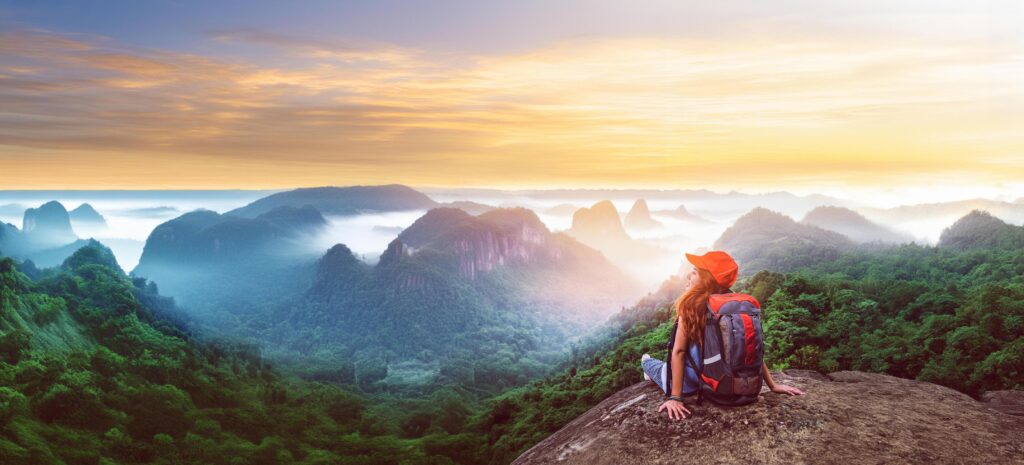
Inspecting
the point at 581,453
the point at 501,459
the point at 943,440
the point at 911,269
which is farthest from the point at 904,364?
the point at 911,269

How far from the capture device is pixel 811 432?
7.46 m

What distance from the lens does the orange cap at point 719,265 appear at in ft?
24.1

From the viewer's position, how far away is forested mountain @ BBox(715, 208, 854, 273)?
246 ft

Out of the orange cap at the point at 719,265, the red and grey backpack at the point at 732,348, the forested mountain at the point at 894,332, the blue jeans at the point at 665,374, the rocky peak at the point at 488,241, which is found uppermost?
the orange cap at the point at 719,265

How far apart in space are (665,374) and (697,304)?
1486 mm

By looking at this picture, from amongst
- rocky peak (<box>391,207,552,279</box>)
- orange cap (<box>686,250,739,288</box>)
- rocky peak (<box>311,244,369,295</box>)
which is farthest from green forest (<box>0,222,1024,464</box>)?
rocky peak (<box>391,207,552,279</box>)

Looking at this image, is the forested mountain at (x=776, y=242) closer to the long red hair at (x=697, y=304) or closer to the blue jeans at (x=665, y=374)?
the blue jeans at (x=665, y=374)

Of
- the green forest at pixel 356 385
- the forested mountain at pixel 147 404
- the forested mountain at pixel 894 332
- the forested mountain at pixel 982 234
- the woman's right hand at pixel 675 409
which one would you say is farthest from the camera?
the forested mountain at pixel 982 234

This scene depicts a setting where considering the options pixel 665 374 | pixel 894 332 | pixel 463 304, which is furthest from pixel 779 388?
pixel 463 304

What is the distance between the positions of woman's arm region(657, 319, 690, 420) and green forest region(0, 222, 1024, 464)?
194 inches

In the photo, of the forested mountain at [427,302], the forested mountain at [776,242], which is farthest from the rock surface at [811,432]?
the forested mountain at [427,302]

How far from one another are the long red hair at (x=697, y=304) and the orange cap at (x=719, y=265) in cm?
6

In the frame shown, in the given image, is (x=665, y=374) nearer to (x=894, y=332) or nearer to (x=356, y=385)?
(x=894, y=332)

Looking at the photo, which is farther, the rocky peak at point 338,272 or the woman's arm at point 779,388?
the rocky peak at point 338,272
